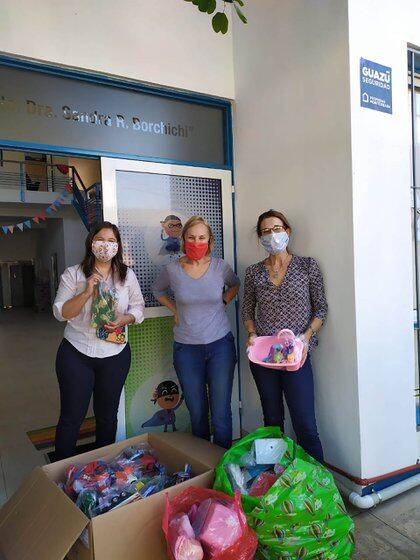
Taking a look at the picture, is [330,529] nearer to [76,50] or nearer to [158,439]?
[158,439]

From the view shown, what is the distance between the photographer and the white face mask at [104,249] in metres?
2.15

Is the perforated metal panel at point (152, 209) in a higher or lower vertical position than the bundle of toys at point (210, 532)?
higher

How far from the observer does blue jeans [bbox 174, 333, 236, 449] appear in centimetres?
237

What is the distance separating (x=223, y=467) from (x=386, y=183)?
68.8 inches

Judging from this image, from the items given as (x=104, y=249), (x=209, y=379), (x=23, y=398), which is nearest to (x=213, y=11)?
(x=104, y=249)

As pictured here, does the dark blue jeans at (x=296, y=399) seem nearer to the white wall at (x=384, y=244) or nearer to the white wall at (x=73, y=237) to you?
the white wall at (x=384, y=244)

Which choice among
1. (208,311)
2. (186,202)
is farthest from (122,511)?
(186,202)

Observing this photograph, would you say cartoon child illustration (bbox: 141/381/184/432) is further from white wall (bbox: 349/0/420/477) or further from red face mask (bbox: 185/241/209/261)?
white wall (bbox: 349/0/420/477)

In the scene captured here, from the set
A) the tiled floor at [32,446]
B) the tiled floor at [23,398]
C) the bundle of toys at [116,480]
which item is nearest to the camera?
the bundle of toys at [116,480]

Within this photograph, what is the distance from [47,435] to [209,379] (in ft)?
5.68

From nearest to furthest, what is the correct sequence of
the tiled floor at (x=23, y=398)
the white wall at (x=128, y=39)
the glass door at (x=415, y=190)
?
the white wall at (x=128, y=39)
the glass door at (x=415, y=190)
the tiled floor at (x=23, y=398)

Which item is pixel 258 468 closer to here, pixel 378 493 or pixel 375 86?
pixel 378 493

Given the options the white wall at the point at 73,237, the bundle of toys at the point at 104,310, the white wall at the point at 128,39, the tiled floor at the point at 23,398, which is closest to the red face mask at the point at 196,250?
the bundle of toys at the point at 104,310

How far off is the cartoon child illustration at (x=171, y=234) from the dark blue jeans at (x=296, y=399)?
104 cm
